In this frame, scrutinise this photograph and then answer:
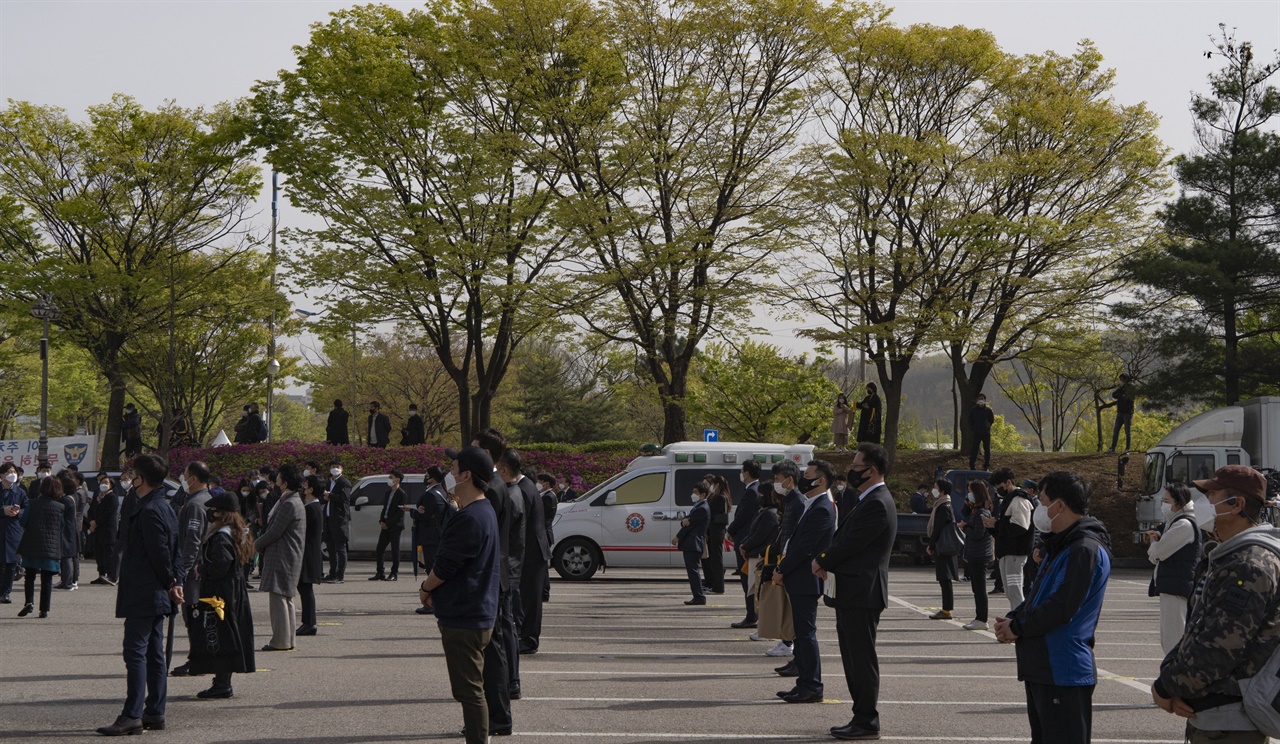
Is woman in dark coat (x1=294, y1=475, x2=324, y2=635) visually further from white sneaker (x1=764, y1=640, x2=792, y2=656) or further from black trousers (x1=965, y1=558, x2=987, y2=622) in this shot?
black trousers (x1=965, y1=558, x2=987, y2=622)

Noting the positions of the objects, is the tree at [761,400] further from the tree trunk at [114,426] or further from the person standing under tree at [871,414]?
the tree trunk at [114,426]

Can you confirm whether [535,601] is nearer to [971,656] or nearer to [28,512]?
[971,656]

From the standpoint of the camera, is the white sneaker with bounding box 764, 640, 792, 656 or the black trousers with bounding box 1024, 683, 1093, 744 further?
the white sneaker with bounding box 764, 640, 792, 656

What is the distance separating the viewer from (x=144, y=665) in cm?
798

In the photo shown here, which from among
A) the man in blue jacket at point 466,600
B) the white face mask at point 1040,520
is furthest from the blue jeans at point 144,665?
the white face mask at point 1040,520

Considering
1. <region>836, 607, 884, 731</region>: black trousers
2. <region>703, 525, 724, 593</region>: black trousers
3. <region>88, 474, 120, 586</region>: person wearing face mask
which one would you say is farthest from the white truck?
<region>836, 607, 884, 731</region>: black trousers

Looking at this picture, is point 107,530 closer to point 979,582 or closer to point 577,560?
point 577,560

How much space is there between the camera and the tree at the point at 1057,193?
33.1m

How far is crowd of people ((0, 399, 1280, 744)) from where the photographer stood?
4418mm

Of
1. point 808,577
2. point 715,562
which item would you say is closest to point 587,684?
point 808,577

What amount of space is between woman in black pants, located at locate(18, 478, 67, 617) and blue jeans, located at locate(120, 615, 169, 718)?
790 centimetres

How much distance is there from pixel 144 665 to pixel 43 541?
8188 millimetres

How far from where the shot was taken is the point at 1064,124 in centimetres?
3328

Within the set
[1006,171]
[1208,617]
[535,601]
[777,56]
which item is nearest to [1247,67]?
[1006,171]
